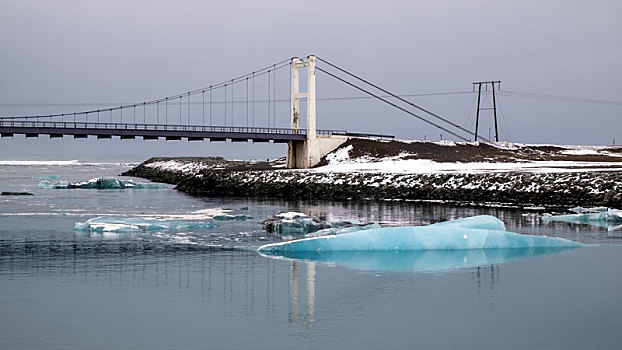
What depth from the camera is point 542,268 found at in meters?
18.2

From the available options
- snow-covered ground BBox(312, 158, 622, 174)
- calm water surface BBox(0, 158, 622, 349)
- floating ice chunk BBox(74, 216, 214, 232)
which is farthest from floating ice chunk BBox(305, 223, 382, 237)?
snow-covered ground BBox(312, 158, 622, 174)

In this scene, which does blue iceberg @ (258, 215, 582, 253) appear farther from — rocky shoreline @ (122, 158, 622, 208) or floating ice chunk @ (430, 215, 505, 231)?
rocky shoreline @ (122, 158, 622, 208)

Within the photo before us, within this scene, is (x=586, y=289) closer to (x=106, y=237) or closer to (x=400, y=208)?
(x=106, y=237)

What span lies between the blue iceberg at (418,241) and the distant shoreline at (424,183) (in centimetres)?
1772

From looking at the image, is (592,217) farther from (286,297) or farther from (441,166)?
(441,166)

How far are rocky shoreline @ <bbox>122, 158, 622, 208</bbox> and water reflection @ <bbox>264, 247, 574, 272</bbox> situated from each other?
18.7 meters

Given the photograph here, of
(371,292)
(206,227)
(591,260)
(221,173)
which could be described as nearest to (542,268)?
(591,260)

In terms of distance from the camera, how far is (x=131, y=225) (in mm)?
26578

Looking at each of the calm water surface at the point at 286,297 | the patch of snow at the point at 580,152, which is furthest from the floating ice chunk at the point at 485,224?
the patch of snow at the point at 580,152

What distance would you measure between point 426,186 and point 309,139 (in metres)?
24.5

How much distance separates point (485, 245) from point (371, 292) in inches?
285

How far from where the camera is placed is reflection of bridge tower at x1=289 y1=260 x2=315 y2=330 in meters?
12.7

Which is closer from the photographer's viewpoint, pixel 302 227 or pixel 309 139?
pixel 302 227

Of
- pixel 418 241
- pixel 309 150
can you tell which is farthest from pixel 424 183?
pixel 418 241
